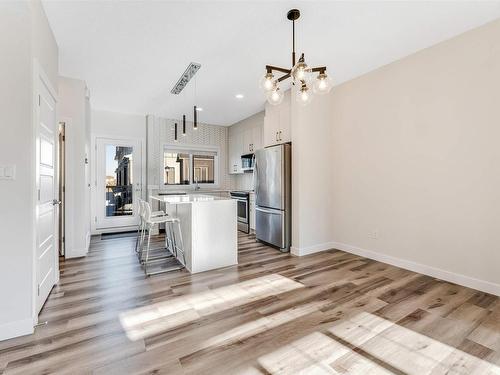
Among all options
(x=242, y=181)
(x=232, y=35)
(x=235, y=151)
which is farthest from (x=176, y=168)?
(x=232, y=35)

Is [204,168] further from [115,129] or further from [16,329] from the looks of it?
[16,329]

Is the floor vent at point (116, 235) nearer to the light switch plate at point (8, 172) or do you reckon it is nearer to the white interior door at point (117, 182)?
the white interior door at point (117, 182)

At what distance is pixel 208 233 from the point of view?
3281 mm

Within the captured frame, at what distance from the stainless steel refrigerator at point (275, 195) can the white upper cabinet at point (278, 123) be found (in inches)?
10.5

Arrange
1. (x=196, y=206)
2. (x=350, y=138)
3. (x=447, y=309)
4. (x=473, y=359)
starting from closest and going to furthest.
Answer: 1. (x=473, y=359)
2. (x=447, y=309)
3. (x=196, y=206)
4. (x=350, y=138)

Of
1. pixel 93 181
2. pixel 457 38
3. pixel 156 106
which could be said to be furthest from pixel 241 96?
pixel 93 181

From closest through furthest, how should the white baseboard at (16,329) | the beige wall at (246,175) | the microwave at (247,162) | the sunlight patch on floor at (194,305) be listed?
1. the white baseboard at (16,329)
2. the sunlight patch on floor at (194,305)
3. the beige wall at (246,175)
4. the microwave at (247,162)

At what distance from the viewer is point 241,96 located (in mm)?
4527

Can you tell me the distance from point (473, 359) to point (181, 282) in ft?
8.45

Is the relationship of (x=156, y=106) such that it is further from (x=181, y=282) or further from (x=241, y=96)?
(x=181, y=282)

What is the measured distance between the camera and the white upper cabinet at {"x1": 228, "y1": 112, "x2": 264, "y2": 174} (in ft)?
18.6

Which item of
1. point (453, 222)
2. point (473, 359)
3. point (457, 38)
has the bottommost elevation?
point (473, 359)

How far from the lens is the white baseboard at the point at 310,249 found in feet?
12.6

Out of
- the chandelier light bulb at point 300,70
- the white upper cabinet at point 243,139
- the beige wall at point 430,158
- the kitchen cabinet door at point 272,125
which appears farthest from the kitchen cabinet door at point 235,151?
the chandelier light bulb at point 300,70
